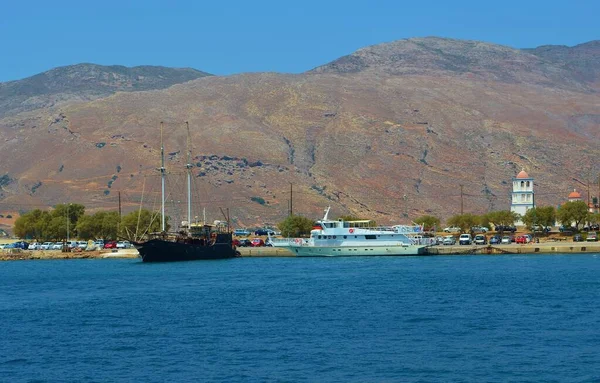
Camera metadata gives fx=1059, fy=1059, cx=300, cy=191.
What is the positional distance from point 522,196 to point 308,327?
320ft

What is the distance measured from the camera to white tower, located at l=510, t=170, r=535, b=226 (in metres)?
139

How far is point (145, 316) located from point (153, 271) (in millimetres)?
33769

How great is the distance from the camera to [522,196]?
13988 centimetres

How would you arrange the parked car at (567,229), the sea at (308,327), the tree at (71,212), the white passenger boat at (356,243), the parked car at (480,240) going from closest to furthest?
the sea at (308,327)
the white passenger boat at (356,243)
the parked car at (480,240)
the parked car at (567,229)
the tree at (71,212)

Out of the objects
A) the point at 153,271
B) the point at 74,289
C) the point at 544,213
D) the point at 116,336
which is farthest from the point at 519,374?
the point at 544,213

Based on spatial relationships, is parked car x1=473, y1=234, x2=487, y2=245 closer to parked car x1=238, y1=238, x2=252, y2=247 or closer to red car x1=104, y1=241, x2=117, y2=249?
parked car x1=238, y1=238, x2=252, y2=247

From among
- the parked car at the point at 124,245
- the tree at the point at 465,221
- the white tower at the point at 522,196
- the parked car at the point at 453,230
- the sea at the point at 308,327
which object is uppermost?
the white tower at the point at 522,196

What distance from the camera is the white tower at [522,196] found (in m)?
139

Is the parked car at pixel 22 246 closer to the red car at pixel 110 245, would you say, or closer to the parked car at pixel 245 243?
the red car at pixel 110 245

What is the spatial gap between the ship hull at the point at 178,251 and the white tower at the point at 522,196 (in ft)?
162

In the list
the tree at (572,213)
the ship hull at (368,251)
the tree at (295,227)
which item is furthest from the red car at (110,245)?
the tree at (572,213)

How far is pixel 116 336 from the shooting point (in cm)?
4528

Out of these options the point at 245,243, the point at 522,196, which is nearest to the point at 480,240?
the point at 245,243

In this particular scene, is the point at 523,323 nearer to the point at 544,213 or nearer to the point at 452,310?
the point at 452,310
